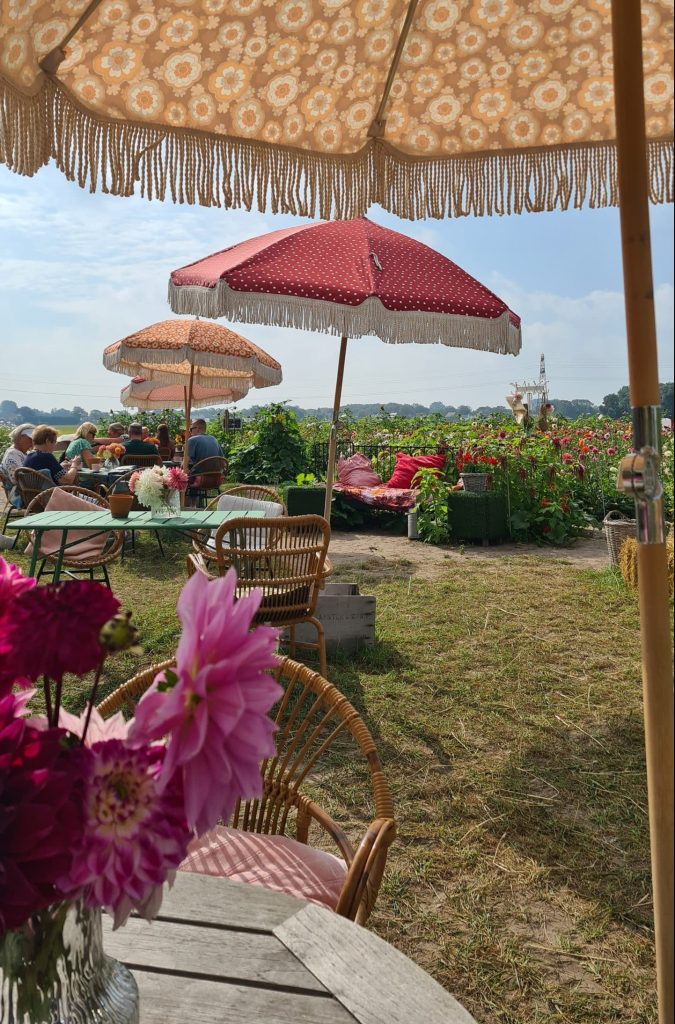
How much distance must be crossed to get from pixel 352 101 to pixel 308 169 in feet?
0.90

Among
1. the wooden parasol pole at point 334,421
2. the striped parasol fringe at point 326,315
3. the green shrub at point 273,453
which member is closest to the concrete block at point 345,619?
the wooden parasol pole at point 334,421

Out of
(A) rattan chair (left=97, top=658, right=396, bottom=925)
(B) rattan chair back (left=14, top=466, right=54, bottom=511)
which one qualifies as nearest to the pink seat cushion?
(A) rattan chair (left=97, top=658, right=396, bottom=925)

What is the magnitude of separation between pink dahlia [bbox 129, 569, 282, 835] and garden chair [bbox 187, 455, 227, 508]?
27.8 feet

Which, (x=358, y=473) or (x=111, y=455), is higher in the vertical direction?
(x=111, y=455)

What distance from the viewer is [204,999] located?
87cm

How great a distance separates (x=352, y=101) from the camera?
2.39 metres

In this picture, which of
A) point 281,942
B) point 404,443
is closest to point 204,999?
point 281,942

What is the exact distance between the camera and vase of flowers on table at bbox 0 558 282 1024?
0.56 meters

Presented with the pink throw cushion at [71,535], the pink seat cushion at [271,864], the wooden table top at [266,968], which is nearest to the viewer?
the wooden table top at [266,968]

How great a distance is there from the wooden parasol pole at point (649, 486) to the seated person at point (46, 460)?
22.4ft

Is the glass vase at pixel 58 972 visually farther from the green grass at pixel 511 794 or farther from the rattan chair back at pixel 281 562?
the rattan chair back at pixel 281 562

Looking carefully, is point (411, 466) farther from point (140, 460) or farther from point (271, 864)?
point (271, 864)

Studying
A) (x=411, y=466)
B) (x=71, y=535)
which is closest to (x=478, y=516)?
(x=411, y=466)

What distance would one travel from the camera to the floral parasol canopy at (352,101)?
1981 mm
